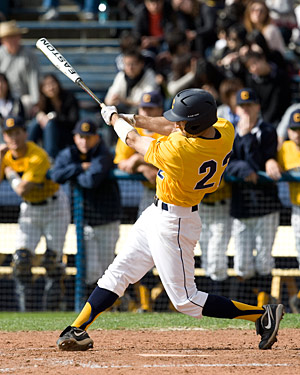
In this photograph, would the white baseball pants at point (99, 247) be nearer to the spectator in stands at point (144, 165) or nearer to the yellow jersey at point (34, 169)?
the spectator in stands at point (144, 165)

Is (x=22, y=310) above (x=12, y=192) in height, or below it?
below

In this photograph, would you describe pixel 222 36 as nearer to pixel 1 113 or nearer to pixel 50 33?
pixel 1 113

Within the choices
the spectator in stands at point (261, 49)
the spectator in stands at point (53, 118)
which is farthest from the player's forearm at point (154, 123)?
the spectator in stands at point (261, 49)

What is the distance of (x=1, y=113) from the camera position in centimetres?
917

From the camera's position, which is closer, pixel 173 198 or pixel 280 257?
pixel 173 198

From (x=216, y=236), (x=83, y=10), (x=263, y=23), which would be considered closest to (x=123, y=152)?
(x=216, y=236)

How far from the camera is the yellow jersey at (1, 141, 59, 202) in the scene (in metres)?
7.54

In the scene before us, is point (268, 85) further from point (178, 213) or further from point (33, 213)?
point (178, 213)

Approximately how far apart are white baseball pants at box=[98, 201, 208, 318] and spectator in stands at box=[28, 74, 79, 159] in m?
3.97

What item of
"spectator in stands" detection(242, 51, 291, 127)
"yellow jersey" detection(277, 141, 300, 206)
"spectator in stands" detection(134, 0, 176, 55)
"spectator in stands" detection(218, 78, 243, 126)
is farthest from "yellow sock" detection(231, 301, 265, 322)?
"spectator in stands" detection(134, 0, 176, 55)

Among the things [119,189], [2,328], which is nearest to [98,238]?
[119,189]

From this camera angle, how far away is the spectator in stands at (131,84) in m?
9.04

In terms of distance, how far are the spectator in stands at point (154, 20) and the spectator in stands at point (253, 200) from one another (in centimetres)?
390

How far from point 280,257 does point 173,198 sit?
10.7 feet
